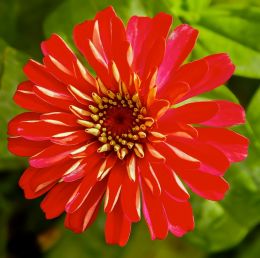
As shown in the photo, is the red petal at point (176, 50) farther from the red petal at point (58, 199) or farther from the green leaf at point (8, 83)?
the green leaf at point (8, 83)

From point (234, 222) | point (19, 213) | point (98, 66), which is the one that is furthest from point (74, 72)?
point (19, 213)

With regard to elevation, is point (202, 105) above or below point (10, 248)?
above

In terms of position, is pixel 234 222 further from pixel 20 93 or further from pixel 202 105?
pixel 20 93

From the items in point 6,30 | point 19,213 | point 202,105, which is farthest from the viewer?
point 19,213

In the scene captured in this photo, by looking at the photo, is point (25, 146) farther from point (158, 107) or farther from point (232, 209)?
point (232, 209)

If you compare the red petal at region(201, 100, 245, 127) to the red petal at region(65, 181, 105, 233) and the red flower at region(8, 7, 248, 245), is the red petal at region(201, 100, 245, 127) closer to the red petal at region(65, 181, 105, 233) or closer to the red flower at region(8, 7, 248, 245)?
the red flower at region(8, 7, 248, 245)

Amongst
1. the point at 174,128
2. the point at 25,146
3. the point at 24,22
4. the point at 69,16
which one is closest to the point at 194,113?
the point at 174,128

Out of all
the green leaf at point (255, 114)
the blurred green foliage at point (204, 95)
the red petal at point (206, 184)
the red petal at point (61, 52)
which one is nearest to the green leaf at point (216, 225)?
the blurred green foliage at point (204, 95)

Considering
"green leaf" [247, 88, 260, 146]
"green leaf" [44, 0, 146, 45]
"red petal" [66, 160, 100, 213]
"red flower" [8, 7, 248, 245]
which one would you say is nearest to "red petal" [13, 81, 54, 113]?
"red flower" [8, 7, 248, 245]
